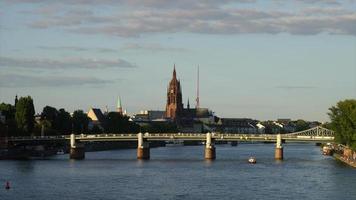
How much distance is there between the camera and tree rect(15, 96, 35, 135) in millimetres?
174375

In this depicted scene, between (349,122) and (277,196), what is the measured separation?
6185cm

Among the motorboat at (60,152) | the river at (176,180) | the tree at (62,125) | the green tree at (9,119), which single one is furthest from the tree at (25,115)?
the river at (176,180)

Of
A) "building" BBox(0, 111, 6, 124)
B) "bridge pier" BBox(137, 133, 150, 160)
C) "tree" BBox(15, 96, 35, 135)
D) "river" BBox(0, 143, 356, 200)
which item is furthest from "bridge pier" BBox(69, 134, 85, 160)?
"river" BBox(0, 143, 356, 200)

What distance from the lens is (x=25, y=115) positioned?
176375 mm

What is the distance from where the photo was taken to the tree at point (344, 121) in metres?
144

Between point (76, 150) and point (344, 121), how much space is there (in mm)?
44259

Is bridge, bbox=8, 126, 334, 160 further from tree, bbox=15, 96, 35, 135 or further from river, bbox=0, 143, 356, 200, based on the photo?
river, bbox=0, 143, 356, 200

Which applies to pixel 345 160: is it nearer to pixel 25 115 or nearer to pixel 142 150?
pixel 142 150

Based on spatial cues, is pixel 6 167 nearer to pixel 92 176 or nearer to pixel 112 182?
pixel 92 176

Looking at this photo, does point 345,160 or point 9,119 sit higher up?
point 9,119

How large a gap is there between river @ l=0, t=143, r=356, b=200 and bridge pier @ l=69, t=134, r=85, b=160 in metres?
18.0

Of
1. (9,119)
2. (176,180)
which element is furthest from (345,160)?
(9,119)

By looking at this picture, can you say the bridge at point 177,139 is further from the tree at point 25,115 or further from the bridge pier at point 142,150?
the tree at point 25,115

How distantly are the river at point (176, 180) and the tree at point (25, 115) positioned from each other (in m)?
34.3
